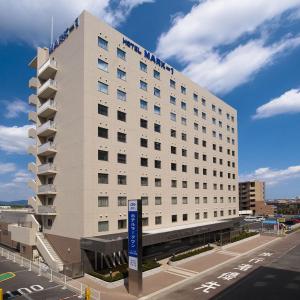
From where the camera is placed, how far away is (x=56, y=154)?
40.3 m

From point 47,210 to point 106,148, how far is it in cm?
1190

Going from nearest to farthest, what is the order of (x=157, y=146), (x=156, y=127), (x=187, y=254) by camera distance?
(x=187, y=254), (x=157, y=146), (x=156, y=127)

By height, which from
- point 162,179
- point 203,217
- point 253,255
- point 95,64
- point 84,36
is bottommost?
point 253,255

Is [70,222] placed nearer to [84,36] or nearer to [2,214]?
[84,36]

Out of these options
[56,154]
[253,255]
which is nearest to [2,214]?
[56,154]

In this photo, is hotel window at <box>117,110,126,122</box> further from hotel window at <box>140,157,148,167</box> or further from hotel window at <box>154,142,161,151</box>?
hotel window at <box>154,142,161,151</box>

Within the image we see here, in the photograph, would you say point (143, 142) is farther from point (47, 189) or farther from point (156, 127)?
point (47, 189)

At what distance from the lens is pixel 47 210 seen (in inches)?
1540

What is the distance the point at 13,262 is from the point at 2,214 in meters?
21.5

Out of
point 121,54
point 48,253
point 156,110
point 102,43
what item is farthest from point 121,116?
point 48,253

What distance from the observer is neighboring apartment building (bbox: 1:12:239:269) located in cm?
3522

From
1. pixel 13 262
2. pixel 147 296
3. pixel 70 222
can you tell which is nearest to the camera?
pixel 147 296

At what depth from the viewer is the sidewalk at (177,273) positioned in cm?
2756

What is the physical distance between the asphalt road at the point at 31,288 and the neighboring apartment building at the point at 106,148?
15.1ft
